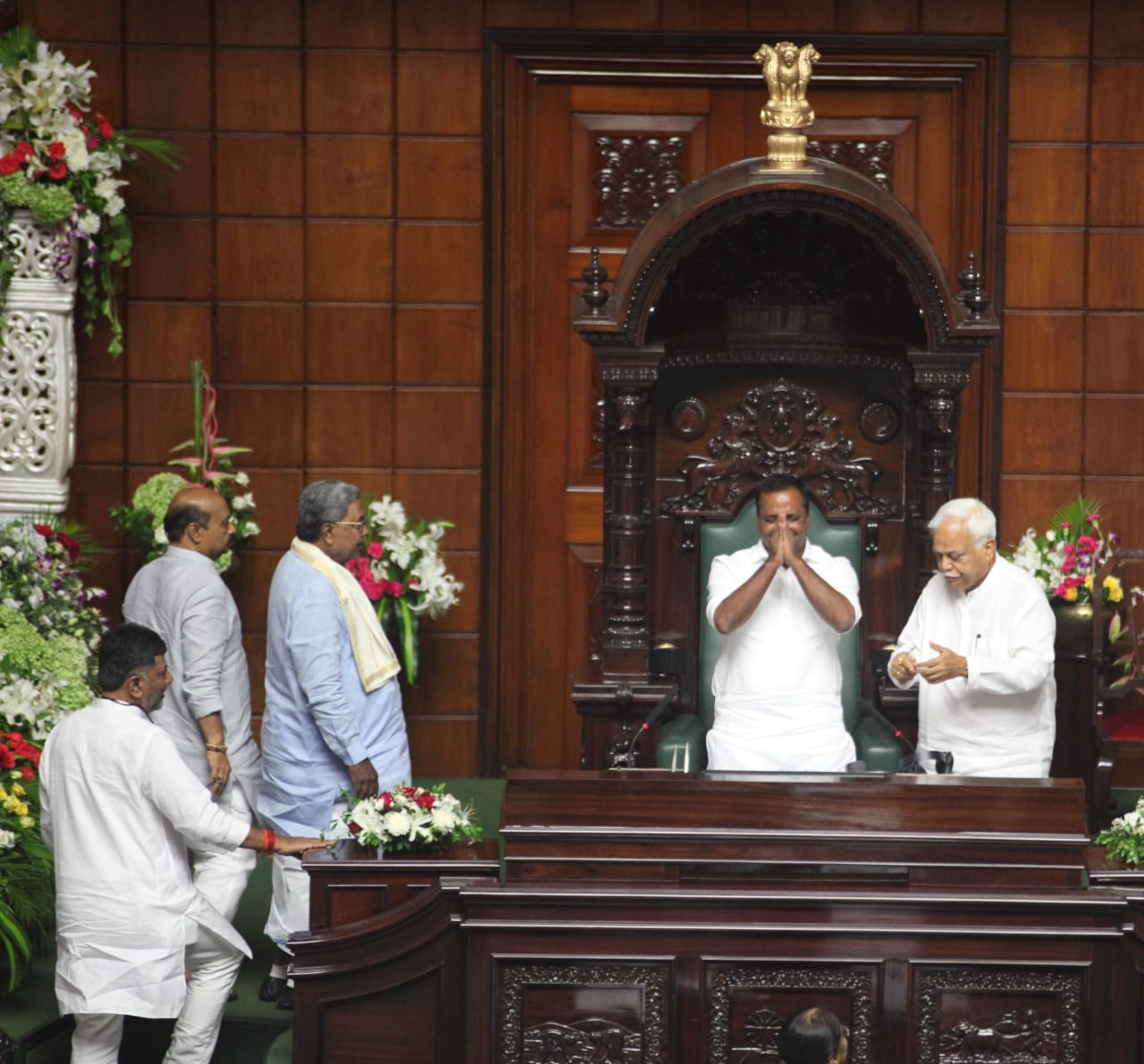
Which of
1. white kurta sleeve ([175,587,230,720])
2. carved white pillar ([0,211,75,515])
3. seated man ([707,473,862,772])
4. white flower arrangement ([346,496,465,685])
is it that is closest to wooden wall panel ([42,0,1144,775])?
white flower arrangement ([346,496,465,685])

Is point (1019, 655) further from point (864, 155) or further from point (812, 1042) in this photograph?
point (864, 155)

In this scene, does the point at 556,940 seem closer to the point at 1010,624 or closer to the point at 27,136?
the point at 1010,624

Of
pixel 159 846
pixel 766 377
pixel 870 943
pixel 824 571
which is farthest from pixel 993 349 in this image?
pixel 159 846

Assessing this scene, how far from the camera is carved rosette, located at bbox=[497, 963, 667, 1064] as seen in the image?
416cm

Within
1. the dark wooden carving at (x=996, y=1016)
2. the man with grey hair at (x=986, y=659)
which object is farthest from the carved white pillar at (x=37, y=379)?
the dark wooden carving at (x=996, y=1016)

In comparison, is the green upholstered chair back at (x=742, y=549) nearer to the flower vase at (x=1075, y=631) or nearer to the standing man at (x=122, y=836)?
the flower vase at (x=1075, y=631)

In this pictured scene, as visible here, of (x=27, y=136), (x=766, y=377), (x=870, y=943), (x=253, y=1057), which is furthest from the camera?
(x=27, y=136)

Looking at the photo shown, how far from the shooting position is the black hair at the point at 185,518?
17.3 ft

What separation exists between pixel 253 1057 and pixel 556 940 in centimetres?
125

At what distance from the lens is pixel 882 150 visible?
23.5ft

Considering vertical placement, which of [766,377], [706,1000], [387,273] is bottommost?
[706,1000]

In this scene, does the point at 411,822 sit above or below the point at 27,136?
below

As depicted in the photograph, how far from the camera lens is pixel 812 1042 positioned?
3.33 meters

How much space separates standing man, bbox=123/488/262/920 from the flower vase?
2982 millimetres
